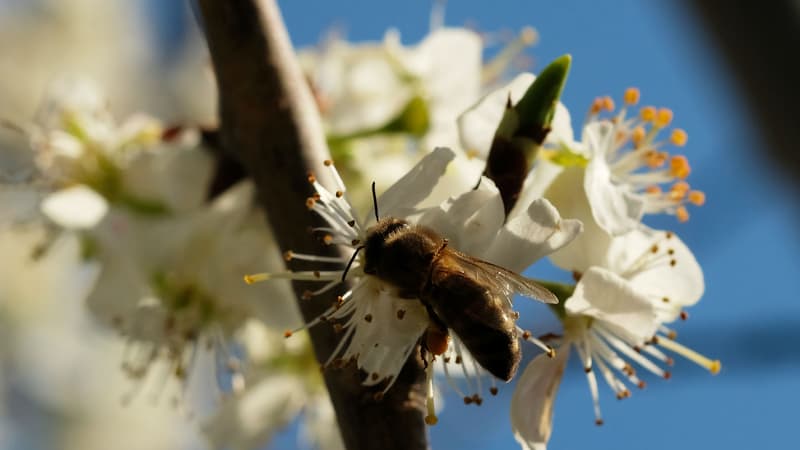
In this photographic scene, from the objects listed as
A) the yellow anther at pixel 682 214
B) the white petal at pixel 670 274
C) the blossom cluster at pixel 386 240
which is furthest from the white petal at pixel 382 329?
the yellow anther at pixel 682 214

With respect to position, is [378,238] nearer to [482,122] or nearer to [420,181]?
[420,181]

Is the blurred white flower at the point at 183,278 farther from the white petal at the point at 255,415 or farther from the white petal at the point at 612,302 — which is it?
the white petal at the point at 612,302

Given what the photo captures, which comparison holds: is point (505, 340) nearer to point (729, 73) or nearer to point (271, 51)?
point (271, 51)

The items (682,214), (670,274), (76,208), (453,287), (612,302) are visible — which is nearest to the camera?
(453,287)

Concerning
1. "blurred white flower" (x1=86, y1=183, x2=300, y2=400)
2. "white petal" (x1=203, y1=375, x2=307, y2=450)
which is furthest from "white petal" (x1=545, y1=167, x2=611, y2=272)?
"white petal" (x1=203, y1=375, x2=307, y2=450)

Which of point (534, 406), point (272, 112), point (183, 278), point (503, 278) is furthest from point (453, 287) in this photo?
point (183, 278)

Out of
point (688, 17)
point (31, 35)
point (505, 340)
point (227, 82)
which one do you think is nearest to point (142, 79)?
point (31, 35)

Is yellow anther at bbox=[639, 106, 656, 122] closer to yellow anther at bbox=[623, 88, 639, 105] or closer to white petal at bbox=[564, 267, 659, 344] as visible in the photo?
yellow anther at bbox=[623, 88, 639, 105]

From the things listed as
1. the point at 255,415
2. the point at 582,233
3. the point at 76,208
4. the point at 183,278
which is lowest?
the point at 255,415
